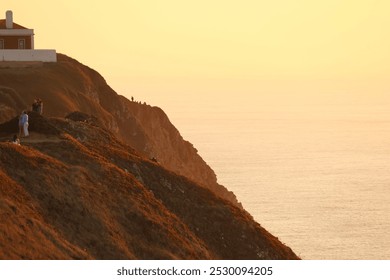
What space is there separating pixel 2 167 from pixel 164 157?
109 m

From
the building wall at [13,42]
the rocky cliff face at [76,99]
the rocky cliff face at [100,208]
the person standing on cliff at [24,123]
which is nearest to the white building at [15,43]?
the building wall at [13,42]

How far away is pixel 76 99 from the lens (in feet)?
379

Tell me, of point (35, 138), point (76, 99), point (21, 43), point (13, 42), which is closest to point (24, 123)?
point (35, 138)

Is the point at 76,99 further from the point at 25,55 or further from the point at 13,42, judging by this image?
the point at 13,42

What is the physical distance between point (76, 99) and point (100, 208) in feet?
221

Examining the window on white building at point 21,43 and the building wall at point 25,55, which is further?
the window on white building at point 21,43

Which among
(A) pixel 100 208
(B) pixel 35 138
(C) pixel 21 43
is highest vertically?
(C) pixel 21 43

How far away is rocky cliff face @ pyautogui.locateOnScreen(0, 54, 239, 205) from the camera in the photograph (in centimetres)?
10406

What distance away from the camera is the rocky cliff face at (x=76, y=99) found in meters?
104

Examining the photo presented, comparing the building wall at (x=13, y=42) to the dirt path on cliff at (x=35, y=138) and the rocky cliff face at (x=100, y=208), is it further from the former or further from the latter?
the dirt path on cliff at (x=35, y=138)

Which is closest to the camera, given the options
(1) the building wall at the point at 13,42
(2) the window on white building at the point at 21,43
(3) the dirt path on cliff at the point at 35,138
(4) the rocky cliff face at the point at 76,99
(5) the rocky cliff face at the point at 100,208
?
(5) the rocky cliff face at the point at 100,208

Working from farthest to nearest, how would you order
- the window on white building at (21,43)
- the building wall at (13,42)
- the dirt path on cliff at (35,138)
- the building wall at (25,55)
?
the window on white building at (21,43), the building wall at (13,42), the building wall at (25,55), the dirt path on cliff at (35,138)

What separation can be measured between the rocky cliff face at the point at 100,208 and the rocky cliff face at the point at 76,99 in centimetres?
3350

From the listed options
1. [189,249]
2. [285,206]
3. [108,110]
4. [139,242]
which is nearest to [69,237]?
[139,242]
